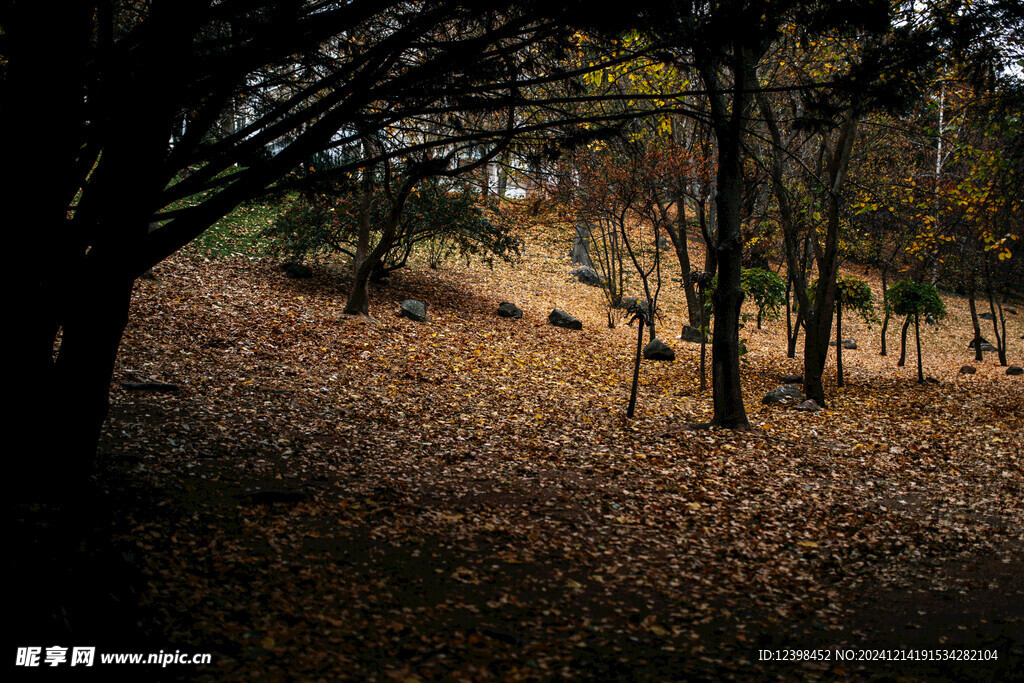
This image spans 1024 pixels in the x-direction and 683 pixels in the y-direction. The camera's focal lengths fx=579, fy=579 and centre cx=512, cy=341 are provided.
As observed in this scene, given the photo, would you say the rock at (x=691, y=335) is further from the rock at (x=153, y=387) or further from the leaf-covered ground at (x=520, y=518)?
the rock at (x=153, y=387)

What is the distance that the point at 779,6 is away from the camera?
4387 millimetres

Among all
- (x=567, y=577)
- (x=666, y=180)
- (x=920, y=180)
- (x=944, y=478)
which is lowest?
(x=567, y=577)

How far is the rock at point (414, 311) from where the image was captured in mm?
14250

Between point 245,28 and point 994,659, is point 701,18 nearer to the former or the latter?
point 245,28

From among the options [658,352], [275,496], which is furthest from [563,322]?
[275,496]

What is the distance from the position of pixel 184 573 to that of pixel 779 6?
5825 millimetres

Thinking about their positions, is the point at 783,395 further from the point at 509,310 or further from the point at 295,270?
the point at 295,270

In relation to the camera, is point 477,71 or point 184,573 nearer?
point 184,573

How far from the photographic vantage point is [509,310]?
1666cm

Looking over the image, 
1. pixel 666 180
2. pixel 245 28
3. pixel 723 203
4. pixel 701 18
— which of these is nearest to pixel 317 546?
pixel 245 28

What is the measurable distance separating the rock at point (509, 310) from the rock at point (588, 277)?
7.53m

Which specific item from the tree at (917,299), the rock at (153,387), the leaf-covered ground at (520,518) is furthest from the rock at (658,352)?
the rock at (153,387)

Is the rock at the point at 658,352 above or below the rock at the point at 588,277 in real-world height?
below

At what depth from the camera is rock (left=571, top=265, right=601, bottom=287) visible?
2370cm
